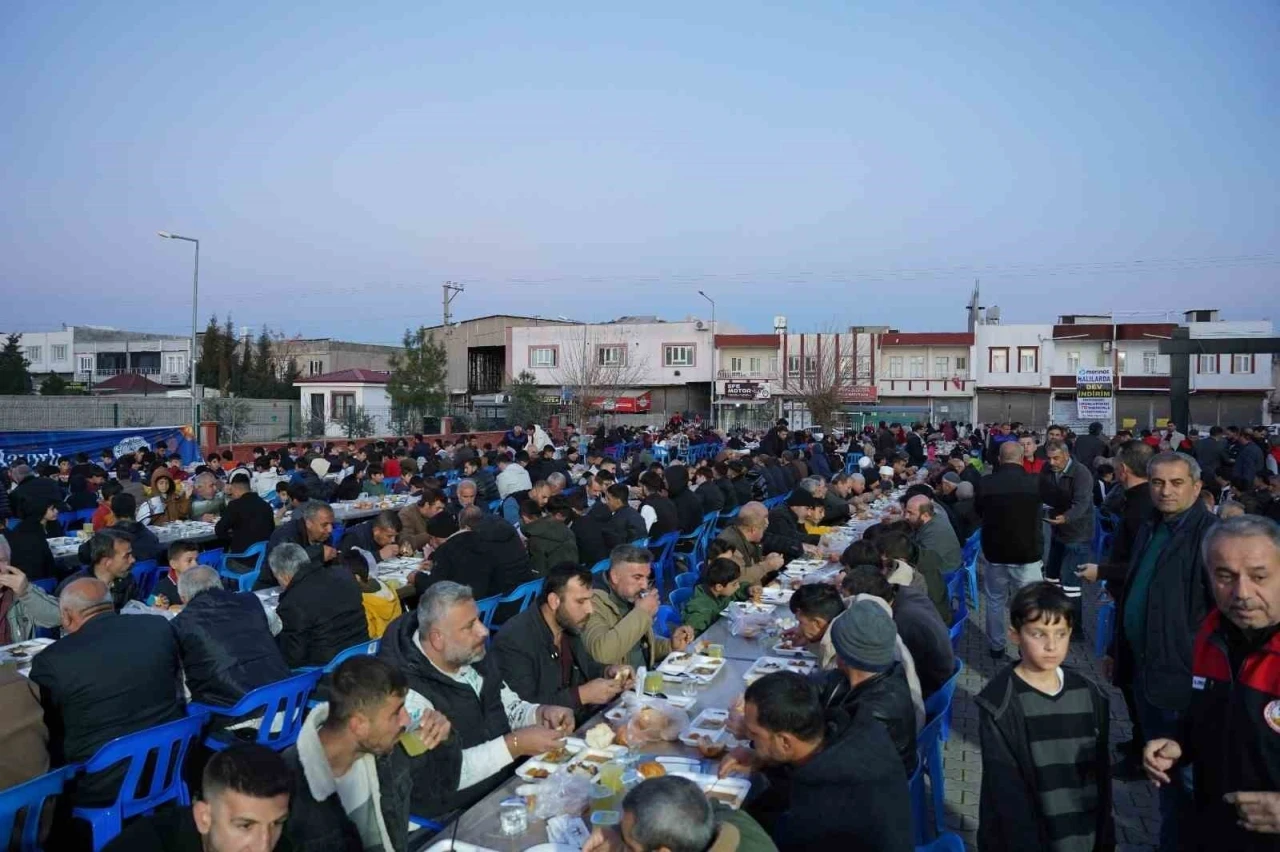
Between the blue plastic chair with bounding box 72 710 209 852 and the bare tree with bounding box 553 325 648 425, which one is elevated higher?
the bare tree with bounding box 553 325 648 425

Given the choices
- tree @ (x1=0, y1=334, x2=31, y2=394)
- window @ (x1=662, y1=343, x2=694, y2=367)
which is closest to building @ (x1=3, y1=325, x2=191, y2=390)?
tree @ (x1=0, y1=334, x2=31, y2=394)

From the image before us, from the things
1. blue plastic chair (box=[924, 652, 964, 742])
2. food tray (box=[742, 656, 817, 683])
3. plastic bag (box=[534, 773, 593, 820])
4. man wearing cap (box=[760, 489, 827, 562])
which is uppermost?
man wearing cap (box=[760, 489, 827, 562])

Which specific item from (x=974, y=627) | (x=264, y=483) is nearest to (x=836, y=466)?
(x=974, y=627)

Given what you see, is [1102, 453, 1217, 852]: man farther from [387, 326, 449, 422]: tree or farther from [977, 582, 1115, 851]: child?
[387, 326, 449, 422]: tree

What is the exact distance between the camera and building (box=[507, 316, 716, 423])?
1945 inches

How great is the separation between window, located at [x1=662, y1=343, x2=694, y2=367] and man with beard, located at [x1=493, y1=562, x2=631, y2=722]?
147 feet

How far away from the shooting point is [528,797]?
3488 millimetres

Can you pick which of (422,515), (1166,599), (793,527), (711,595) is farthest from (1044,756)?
(422,515)

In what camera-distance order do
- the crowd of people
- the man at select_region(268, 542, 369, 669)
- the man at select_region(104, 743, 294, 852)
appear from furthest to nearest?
the man at select_region(268, 542, 369, 669), the crowd of people, the man at select_region(104, 743, 294, 852)

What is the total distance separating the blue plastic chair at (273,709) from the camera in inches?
184

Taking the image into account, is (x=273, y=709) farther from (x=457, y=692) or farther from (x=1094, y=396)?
(x=1094, y=396)

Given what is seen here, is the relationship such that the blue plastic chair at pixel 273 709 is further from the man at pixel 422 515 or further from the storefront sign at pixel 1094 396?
the storefront sign at pixel 1094 396

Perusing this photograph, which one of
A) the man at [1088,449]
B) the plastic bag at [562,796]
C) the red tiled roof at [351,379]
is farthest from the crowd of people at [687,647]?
the red tiled roof at [351,379]

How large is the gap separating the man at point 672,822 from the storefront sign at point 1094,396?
17.6 m
